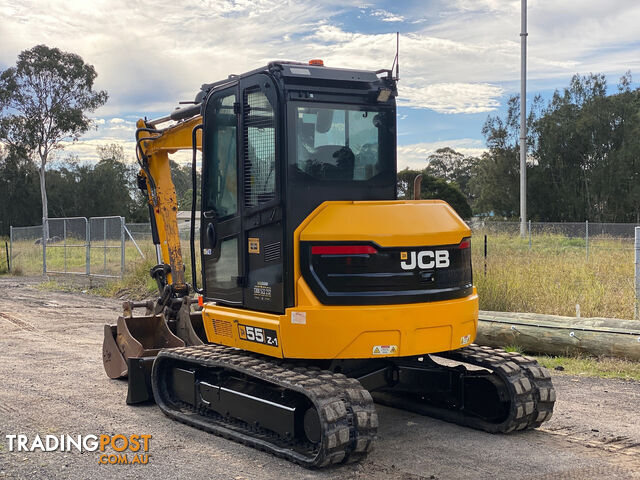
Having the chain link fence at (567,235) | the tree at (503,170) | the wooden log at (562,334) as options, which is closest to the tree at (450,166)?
the tree at (503,170)

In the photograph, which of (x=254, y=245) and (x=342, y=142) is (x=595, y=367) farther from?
(x=254, y=245)

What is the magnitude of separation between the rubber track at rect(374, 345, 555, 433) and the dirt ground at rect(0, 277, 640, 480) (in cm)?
11

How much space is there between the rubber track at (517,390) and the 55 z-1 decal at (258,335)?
5.93ft

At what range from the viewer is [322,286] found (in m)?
5.61

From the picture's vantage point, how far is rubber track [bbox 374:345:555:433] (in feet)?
20.2

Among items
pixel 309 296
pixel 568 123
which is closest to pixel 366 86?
pixel 309 296

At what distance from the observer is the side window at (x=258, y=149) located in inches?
233

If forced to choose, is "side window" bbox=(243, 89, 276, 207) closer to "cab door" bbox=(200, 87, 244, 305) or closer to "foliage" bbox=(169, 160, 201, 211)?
"cab door" bbox=(200, 87, 244, 305)

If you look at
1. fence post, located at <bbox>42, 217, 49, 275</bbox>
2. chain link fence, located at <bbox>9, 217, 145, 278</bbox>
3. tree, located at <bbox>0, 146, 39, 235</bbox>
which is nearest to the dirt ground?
chain link fence, located at <bbox>9, 217, 145, 278</bbox>

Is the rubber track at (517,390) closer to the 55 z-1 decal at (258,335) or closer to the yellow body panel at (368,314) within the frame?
the yellow body panel at (368,314)

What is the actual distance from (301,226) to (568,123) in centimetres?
5296

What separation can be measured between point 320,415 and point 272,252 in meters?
1.43

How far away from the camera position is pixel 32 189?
63.7 metres

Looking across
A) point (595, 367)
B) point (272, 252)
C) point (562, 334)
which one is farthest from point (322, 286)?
point (562, 334)
